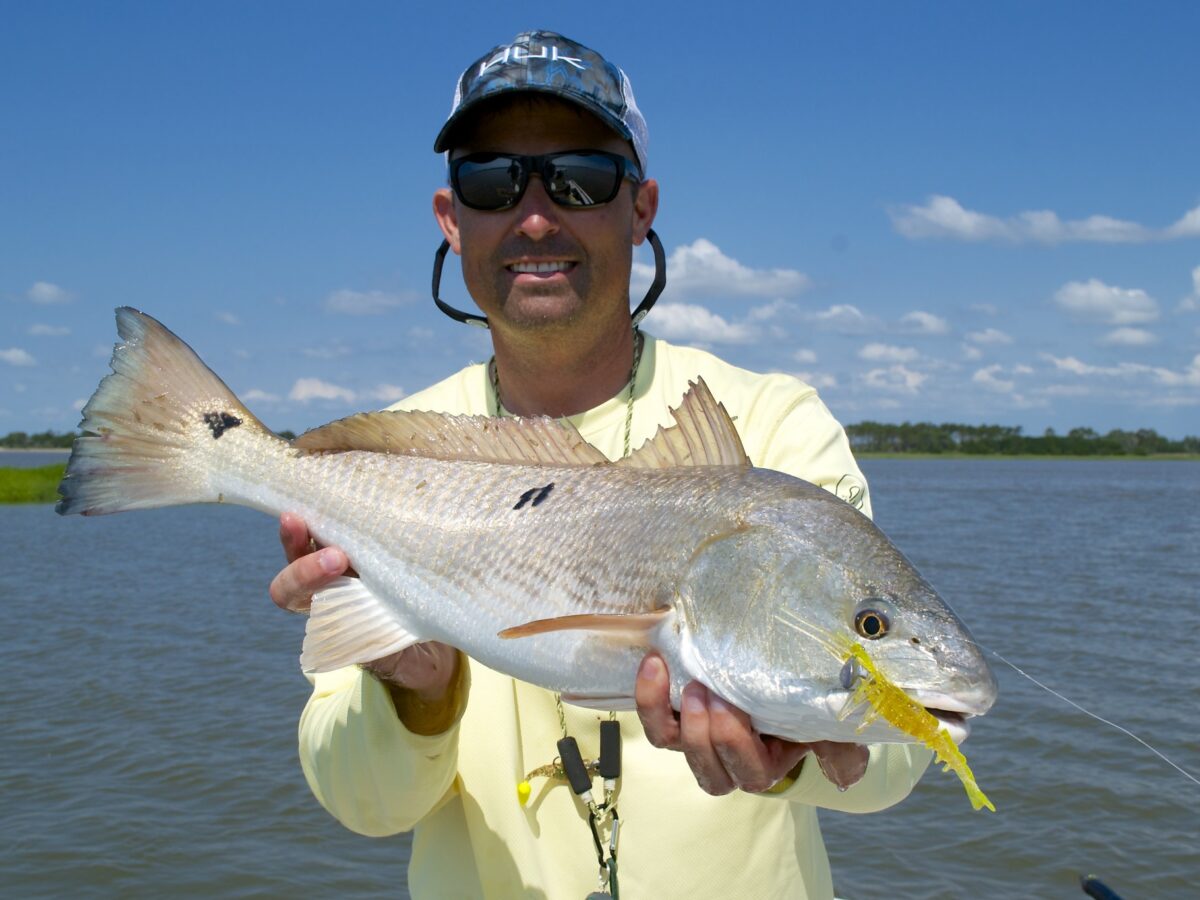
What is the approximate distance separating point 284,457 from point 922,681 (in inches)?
83.3

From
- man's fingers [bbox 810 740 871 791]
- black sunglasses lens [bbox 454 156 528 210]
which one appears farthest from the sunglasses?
man's fingers [bbox 810 740 871 791]

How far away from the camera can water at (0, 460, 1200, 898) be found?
306 inches

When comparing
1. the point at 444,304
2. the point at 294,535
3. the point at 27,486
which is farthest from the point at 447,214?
the point at 27,486

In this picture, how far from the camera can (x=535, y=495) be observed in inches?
113

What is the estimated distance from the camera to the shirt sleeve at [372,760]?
10.0ft

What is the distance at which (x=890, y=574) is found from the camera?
7.46ft

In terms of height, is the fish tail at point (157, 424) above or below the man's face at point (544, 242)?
below

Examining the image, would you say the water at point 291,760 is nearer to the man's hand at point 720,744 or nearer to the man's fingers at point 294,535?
the man's fingers at point 294,535

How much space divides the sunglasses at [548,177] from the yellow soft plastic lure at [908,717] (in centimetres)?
207

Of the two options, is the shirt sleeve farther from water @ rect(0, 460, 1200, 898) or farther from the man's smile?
water @ rect(0, 460, 1200, 898)

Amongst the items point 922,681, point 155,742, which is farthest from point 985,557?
point 922,681

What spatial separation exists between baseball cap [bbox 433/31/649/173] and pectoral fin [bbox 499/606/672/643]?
74.3 inches

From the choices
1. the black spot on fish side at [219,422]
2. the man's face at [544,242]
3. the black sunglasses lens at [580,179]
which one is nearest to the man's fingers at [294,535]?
the black spot on fish side at [219,422]

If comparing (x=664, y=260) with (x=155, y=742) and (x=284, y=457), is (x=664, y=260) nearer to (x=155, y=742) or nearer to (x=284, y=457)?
(x=284, y=457)
